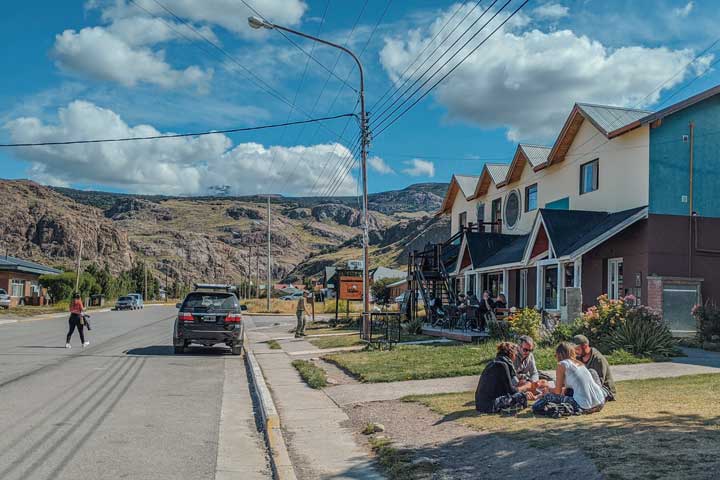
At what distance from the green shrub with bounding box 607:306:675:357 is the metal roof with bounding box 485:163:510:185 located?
16.9m

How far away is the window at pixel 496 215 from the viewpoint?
3341 cm

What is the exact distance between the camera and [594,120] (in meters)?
23.5

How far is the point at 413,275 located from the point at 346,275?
3138 mm

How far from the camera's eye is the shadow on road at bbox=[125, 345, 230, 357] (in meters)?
19.7

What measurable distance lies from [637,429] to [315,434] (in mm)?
3849

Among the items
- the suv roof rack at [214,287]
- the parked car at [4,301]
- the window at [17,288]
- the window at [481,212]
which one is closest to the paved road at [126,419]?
the suv roof rack at [214,287]

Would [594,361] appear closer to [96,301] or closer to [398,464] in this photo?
[398,464]

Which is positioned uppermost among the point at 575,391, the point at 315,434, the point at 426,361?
the point at 575,391

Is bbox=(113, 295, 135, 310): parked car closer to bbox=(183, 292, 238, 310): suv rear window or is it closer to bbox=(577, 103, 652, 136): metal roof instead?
bbox=(183, 292, 238, 310): suv rear window

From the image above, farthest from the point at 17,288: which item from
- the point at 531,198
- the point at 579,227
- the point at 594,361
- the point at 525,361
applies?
the point at 594,361

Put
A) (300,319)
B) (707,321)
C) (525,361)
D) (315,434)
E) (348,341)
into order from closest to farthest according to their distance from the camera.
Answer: (315,434) < (525,361) < (707,321) < (348,341) < (300,319)

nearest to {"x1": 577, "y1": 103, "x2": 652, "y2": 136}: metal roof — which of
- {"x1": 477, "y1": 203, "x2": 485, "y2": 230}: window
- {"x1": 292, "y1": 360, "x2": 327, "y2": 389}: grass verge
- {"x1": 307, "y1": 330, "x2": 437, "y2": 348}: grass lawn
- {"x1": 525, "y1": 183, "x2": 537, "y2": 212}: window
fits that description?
{"x1": 525, "y1": 183, "x2": 537, "y2": 212}: window

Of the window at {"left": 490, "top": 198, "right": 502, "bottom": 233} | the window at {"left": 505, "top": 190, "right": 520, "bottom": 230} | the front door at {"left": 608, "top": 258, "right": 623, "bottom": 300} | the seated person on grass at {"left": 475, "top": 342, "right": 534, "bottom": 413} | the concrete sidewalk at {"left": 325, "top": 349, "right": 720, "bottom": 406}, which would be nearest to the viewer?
the seated person on grass at {"left": 475, "top": 342, "right": 534, "bottom": 413}

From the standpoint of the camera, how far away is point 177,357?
1891 cm
